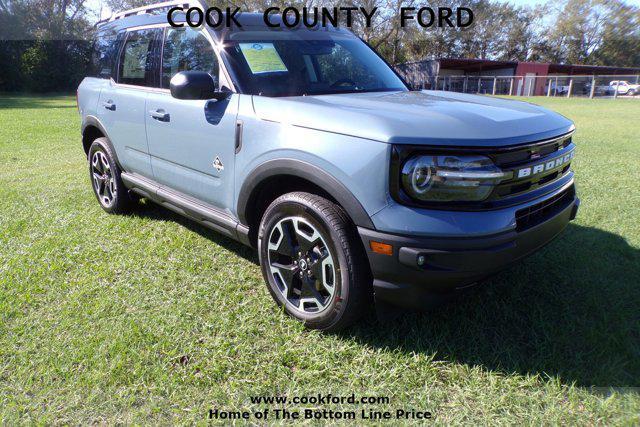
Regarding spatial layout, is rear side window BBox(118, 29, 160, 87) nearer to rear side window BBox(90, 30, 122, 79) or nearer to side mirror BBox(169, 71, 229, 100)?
rear side window BBox(90, 30, 122, 79)

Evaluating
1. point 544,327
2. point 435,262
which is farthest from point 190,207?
point 544,327

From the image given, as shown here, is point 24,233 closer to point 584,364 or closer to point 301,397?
point 301,397

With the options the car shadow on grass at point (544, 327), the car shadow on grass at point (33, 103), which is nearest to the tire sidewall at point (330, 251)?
the car shadow on grass at point (544, 327)

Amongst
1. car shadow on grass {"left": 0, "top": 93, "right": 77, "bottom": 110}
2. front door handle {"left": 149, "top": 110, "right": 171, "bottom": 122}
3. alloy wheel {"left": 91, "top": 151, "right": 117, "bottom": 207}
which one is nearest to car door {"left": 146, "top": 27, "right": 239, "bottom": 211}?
front door handle {"left": 149, "top": 110, "right": 171, "bottom": 122}

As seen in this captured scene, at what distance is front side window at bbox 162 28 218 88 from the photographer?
319 centimetres

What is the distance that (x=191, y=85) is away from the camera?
9.06 feet

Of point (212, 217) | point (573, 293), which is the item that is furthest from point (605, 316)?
point (212, 217)

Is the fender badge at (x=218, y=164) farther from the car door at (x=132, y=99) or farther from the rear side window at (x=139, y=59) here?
the rear side window at (x=139, y=59)

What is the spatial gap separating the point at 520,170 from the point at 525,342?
970 mm

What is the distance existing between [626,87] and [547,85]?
18.6ft

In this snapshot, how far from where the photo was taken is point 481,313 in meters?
2.83

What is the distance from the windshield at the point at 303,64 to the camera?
3.07 meters

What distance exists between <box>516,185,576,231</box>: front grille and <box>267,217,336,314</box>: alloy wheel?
986 mm

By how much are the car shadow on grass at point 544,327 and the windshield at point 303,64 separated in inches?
63.8
